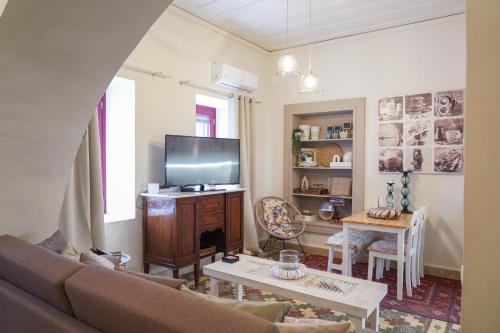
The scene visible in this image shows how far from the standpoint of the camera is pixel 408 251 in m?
3.26

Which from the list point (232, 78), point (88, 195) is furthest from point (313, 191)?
point (88, 195)

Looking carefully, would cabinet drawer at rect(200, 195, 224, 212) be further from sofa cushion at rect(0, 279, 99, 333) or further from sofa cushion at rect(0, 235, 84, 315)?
sofa cushion at rect(0, 279, 99, 333)

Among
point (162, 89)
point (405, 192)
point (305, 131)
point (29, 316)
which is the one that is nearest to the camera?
point (29, 316)

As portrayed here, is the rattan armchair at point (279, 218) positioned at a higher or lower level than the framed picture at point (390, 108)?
lower

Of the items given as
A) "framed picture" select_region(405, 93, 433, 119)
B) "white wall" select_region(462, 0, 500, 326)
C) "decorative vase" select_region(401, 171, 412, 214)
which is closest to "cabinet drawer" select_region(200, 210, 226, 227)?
"decorative vase" select_region(401, 171, 412, 214)

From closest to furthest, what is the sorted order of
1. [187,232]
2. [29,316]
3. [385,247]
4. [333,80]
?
[29,316] → [187,232] → [385,247] → [333,80]

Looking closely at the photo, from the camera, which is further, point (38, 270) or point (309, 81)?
point (309, 81)

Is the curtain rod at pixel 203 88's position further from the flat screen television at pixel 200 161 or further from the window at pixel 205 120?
the flat screen television at pixel 200 161

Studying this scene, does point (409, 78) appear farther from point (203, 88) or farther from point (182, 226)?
point (182, 226)

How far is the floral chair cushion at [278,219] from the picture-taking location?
4531mm

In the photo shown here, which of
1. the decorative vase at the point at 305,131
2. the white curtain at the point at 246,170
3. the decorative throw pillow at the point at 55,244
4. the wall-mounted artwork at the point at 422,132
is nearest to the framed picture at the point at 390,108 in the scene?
the wall-mounted artwork at the point at 422,132

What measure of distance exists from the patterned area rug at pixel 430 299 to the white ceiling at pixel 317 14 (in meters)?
2.96

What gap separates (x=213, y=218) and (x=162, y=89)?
4.82 feet

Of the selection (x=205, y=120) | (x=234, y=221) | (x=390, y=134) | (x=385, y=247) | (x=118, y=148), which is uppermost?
(x=205, y=120)
